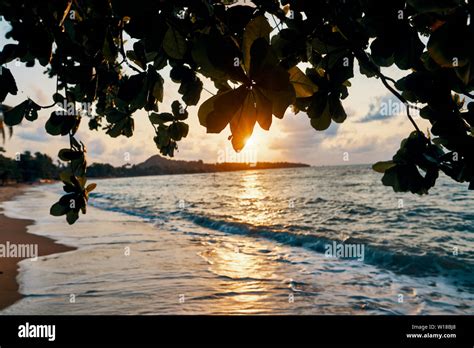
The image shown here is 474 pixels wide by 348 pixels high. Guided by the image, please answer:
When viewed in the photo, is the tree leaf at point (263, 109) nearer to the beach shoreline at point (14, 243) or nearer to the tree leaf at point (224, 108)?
the tree leaf at point (224, 108)

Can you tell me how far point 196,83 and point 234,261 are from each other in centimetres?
752

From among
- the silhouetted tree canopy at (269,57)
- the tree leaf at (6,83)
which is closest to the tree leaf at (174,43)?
the silhouetted tree canopy at (269,57)

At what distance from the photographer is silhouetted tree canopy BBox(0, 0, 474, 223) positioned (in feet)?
2.29

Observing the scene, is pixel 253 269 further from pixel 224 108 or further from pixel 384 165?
pixel 224 108

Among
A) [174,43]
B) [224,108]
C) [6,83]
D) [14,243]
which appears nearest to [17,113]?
[6,83]

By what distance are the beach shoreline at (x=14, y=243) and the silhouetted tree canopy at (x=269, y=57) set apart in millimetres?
5175

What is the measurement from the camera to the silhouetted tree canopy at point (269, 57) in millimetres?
698

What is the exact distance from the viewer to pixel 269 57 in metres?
0.68

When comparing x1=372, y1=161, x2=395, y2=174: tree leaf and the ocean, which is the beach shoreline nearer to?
the ocean

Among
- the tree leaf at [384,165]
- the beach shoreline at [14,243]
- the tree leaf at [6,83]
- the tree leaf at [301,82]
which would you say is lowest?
the beach shoreline at [14,243]

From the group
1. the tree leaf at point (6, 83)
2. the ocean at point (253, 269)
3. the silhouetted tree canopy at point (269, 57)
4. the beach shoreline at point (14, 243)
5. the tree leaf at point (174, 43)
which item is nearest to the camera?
the silhouetted tree canopy at point (269, 57)
